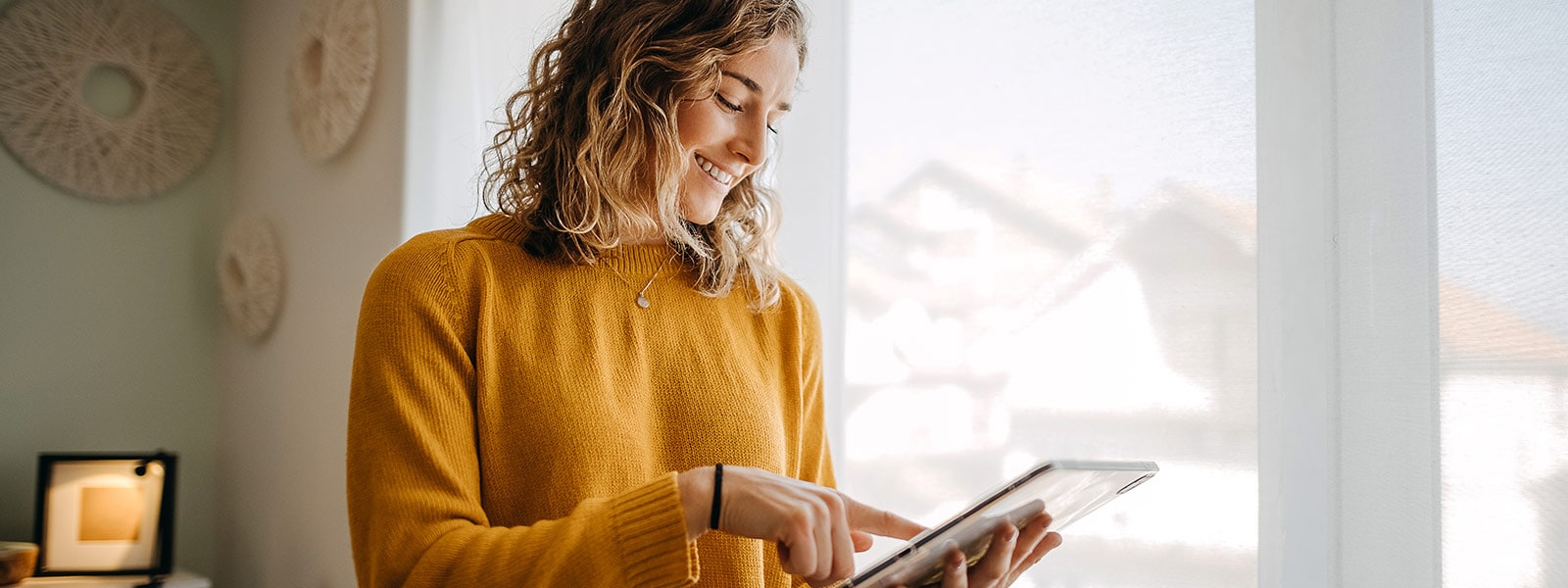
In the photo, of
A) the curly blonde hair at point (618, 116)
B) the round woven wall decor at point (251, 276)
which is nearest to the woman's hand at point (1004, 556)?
the curly blonde hair at point (618, 116)

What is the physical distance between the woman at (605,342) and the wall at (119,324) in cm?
204

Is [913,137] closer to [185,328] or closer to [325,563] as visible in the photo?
[325,563]

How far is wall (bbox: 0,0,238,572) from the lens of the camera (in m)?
2.56

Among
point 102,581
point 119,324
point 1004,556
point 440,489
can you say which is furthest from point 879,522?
point 119,324

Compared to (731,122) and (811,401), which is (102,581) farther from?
(731,122)

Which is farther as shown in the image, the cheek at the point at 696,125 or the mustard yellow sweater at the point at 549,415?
the cheek at the point at 696,125

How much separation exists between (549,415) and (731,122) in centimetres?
37

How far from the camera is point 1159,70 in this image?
1106 millimetres

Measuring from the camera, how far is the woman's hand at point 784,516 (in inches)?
29.1

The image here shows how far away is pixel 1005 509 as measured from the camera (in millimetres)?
750

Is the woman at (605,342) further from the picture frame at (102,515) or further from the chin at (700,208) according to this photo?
the picture frame at (102,515)

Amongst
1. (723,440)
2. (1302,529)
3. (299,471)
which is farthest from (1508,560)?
(299,471)

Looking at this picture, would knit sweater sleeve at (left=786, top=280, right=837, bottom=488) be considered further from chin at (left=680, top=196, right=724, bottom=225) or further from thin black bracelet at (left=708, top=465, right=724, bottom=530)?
thin black bracelet at (left=708, top=465, right=724, bottom=530)

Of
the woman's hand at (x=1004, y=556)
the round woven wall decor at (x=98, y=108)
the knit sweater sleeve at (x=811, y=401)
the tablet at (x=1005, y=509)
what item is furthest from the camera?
the round woven wall decor at (x=98, y=108)
